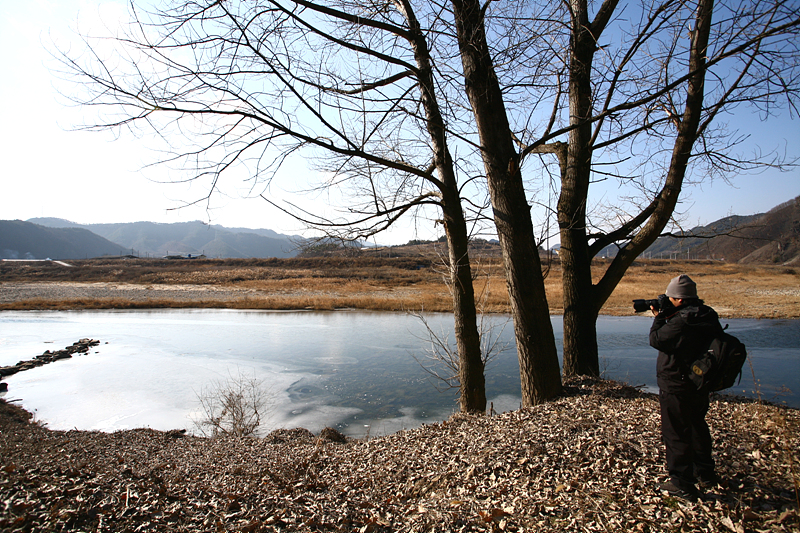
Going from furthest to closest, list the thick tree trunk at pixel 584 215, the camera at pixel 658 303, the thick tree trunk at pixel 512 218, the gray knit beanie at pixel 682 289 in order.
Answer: the thick tree trunk at pixel 584 215 < the thick tree trunk at pixel 512 218 < the camera at pixel 658 303 < the gray knit beanie at pixel 682 289

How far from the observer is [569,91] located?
632cm

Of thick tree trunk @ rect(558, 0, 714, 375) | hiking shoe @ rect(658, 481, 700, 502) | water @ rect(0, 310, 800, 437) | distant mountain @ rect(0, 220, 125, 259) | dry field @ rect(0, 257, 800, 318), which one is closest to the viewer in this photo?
hiking shoe @ rect(658, 481, 700, 502)

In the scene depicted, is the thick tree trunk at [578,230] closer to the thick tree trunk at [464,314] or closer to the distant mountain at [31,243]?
the thick tree trunk at [464,314]

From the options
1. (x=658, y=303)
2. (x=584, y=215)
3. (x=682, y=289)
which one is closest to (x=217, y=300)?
(x=584, y=215)

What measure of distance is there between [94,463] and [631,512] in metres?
5.80

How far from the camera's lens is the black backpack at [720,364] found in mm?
2834

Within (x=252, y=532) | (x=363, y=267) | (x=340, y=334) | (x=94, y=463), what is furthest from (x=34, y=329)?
(x=363, y=267)

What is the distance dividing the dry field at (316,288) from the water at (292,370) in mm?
4764

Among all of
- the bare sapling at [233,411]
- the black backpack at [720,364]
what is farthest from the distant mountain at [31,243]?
the black backpack at [720,364]

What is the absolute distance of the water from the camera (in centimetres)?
1006

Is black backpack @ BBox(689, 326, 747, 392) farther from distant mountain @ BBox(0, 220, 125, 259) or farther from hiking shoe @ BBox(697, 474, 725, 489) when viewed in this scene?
distant mountain @ BBox(0, 220, 125, 259)

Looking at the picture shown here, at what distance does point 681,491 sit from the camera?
286cm

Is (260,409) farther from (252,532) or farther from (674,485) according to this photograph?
(674,485)

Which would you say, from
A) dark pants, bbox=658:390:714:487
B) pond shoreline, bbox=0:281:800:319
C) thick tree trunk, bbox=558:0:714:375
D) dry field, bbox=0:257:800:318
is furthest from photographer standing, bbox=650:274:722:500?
pond shoreline, bbox=0:281:800:319
